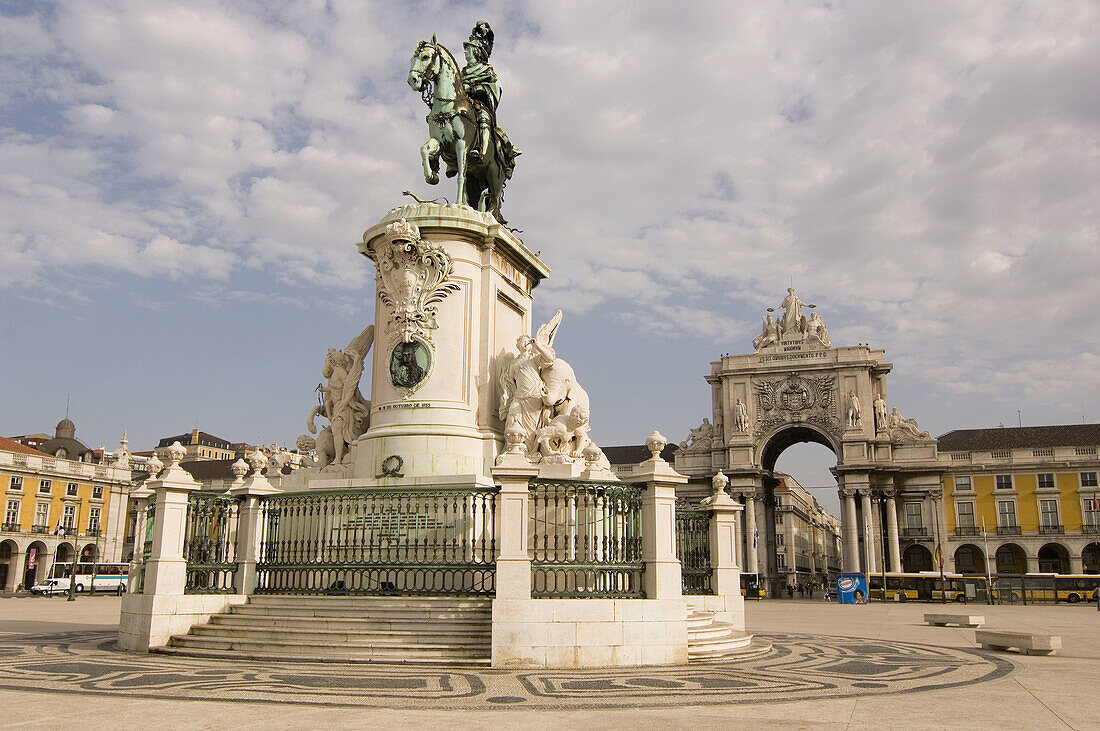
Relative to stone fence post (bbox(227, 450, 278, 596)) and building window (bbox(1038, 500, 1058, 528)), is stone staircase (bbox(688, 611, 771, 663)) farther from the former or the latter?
building window (bbox(1038, 500, 1058, 528))

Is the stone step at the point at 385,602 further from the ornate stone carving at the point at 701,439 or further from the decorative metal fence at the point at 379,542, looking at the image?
the ornate stone carving at the point at 701,439

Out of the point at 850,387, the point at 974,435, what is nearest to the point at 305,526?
the point at 850,387

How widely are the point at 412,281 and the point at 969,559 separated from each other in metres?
69.5

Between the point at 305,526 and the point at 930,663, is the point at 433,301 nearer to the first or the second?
the point at 305,526

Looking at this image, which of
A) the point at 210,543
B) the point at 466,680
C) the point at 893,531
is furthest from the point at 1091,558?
the point at 466,680

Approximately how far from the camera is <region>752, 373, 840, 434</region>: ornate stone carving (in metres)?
71.8

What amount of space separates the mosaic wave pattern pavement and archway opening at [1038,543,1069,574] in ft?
216

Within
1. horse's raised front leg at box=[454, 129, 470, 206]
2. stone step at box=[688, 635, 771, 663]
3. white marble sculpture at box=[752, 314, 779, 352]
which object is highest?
white marble sculpture at box=[752, 314, 779, 352]

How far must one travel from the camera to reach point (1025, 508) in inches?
2724

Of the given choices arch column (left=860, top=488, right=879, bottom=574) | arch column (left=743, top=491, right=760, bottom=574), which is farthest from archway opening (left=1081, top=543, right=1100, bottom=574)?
arch column (left=743, top=491, right=760, bottom=574)

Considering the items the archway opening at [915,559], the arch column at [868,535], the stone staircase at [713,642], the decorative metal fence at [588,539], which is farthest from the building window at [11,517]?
the archway opening at [915,559]

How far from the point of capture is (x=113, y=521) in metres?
70.6

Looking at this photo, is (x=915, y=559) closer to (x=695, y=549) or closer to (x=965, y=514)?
(x=965, y=514)

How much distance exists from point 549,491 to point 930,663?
5.62 m
